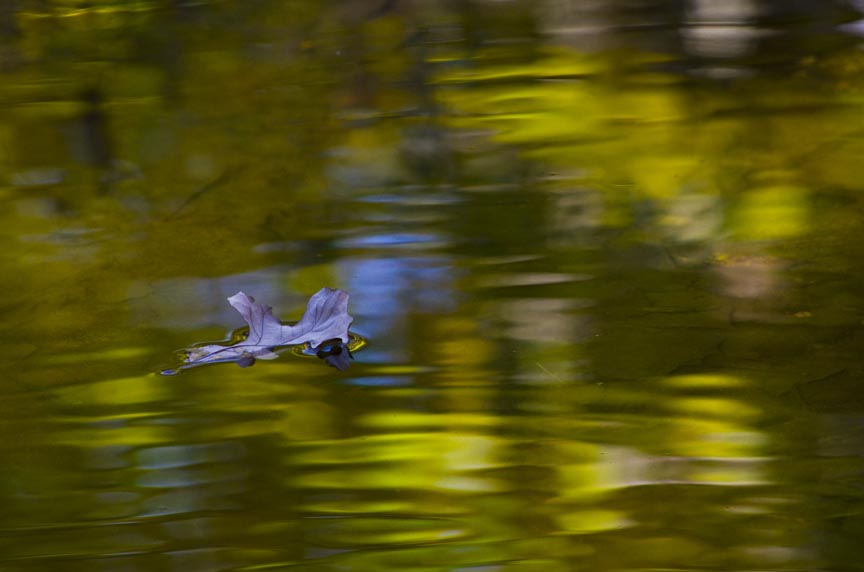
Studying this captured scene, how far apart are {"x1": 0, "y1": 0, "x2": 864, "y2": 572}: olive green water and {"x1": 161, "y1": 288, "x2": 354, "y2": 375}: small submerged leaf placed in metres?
0.03

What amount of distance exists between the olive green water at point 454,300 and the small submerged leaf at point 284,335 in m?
0.03

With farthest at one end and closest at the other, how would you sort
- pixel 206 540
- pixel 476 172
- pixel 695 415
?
pixel 476 172 → pixel 695 415 → pixel 206 540

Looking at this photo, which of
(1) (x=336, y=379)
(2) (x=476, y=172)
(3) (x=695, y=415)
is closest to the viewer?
(3) (x=695, y=415)

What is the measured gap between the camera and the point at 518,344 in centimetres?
115

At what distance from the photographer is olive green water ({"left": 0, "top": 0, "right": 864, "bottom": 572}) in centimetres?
86

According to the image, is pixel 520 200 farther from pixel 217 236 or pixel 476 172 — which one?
pixel 217 236

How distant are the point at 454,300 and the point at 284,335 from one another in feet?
0.62

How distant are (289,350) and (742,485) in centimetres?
50

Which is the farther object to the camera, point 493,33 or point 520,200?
point 493,33

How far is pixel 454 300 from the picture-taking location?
4.13 ft

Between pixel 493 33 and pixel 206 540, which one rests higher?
pixel 493 33

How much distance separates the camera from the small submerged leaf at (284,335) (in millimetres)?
1156

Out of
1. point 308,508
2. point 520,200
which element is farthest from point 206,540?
point 520,200

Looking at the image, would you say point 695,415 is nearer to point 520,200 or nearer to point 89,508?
point 89,508
